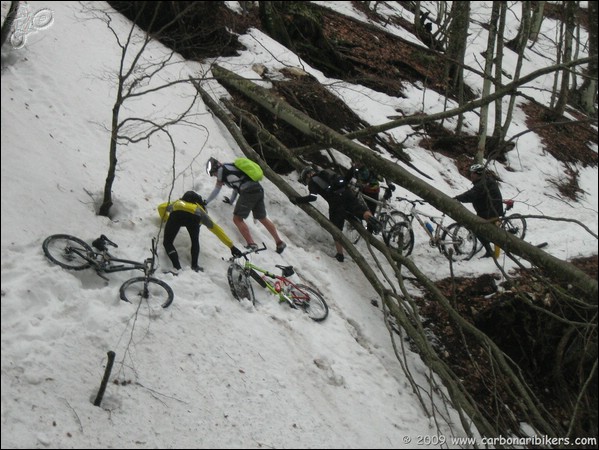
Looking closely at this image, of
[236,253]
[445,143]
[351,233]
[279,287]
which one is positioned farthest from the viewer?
[445,143]

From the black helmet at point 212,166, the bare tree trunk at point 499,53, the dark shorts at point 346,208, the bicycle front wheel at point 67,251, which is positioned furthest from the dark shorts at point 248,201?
the bare tree trunk at point 499,53

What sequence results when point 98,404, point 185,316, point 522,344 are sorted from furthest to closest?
point 522,344, point 185,316, point 98,404

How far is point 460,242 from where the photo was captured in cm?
1005

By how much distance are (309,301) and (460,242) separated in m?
3.98

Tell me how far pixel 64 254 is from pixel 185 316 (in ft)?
5.14

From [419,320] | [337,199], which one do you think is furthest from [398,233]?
[419,320]

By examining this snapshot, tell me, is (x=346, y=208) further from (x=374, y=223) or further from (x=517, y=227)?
(x=517, y=227)

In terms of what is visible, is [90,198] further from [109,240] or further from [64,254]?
[64,254]

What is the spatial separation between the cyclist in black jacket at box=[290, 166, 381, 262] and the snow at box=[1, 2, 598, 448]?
0.58m

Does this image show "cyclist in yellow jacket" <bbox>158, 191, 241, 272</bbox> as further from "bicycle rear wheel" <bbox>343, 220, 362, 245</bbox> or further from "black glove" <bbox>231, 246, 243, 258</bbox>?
"bicycle rear wheel" <bbox>343, 220, 362, 245</bbox>

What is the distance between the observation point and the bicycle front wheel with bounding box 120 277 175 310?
6020 mm

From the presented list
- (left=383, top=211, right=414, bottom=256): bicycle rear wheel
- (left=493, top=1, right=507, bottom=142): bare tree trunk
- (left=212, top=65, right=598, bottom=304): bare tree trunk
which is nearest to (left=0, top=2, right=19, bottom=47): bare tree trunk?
(left=212, top=65, right=598, bottom=304): bare tree trunk

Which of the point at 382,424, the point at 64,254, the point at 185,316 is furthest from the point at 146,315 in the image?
the point at 382,424

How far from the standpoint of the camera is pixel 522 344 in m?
8.92
